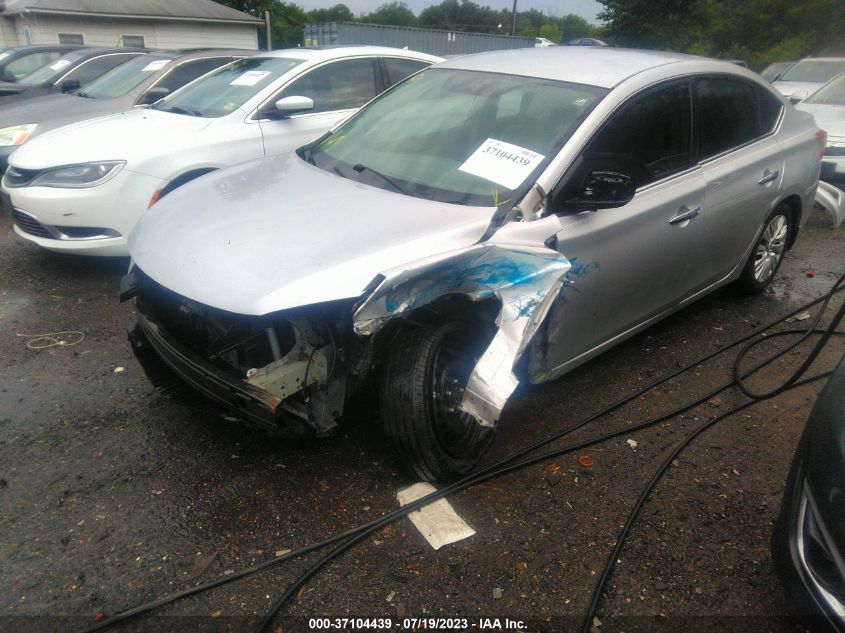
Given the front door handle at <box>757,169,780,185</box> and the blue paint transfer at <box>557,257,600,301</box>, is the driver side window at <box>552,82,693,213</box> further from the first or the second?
the front door handle at <box>757,169,780,185</box>

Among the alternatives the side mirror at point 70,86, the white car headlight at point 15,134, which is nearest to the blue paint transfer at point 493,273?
the white car headlight at point 15,134

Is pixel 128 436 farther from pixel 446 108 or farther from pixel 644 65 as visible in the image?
pixel 644 65

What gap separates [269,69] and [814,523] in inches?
204

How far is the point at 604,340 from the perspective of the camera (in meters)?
3.33

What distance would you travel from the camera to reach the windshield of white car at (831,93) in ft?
28.4

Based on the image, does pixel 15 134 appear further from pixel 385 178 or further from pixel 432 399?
pixel 432 399

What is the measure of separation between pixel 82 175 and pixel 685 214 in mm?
4113

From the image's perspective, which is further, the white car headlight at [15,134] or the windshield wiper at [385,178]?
the white car headlight at [15,134]

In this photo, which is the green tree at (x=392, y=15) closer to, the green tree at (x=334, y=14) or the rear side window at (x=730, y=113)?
the green tree at (x=334, y=14)

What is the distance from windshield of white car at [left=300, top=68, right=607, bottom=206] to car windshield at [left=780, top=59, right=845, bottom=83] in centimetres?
1191

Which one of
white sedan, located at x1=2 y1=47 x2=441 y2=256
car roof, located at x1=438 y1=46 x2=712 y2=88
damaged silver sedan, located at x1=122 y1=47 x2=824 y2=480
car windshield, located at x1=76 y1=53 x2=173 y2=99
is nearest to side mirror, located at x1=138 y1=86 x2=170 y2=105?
white sedan, located at x1=2 y1=47 x2=441 y2=256

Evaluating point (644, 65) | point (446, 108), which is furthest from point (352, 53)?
point (644, 65)

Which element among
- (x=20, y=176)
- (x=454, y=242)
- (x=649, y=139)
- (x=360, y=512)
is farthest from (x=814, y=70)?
(x=360, y=512)

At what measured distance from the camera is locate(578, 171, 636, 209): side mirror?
2.81m
